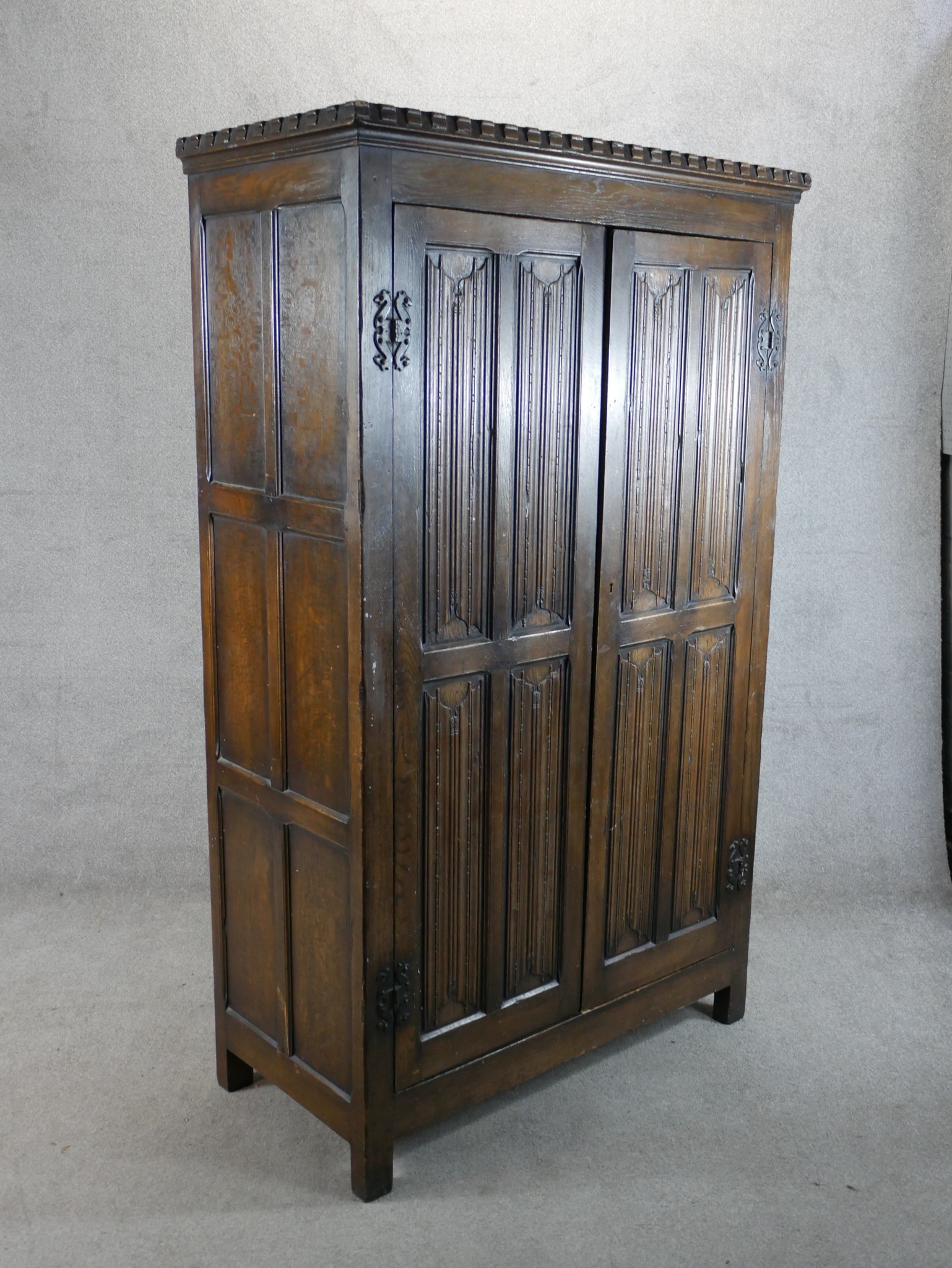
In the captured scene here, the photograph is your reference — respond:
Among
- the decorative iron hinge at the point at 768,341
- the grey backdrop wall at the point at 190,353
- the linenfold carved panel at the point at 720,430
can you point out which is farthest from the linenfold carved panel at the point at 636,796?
the grey backdrop wall at the point at 190,353

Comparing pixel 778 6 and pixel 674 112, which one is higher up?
pixel 778 6

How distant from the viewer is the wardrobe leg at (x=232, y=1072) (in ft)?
9.96

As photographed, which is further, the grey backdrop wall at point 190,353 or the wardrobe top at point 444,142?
the grey backdrop wall at point 190,353

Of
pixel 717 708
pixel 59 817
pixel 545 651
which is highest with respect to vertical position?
pixel 545 651

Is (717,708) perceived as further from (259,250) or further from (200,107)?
(200,107)

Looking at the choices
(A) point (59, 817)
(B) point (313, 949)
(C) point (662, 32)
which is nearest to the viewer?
(B) point (313, 949)

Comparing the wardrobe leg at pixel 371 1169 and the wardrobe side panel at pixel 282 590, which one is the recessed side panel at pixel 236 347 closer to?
the wardrobe side panel at pixel 282 590

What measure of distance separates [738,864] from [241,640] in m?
1.45

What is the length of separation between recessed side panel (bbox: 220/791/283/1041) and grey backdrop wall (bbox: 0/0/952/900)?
1.11m

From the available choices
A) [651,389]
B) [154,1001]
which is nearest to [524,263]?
[651,389]

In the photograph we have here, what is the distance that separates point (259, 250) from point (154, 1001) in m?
2.05

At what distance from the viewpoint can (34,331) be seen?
12.0 ft

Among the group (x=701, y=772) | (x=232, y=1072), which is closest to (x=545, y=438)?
(x=701, y=772)

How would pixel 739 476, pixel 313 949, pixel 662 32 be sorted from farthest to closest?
pixel 662 32 → pixel 739 476 → pixel 313 949
